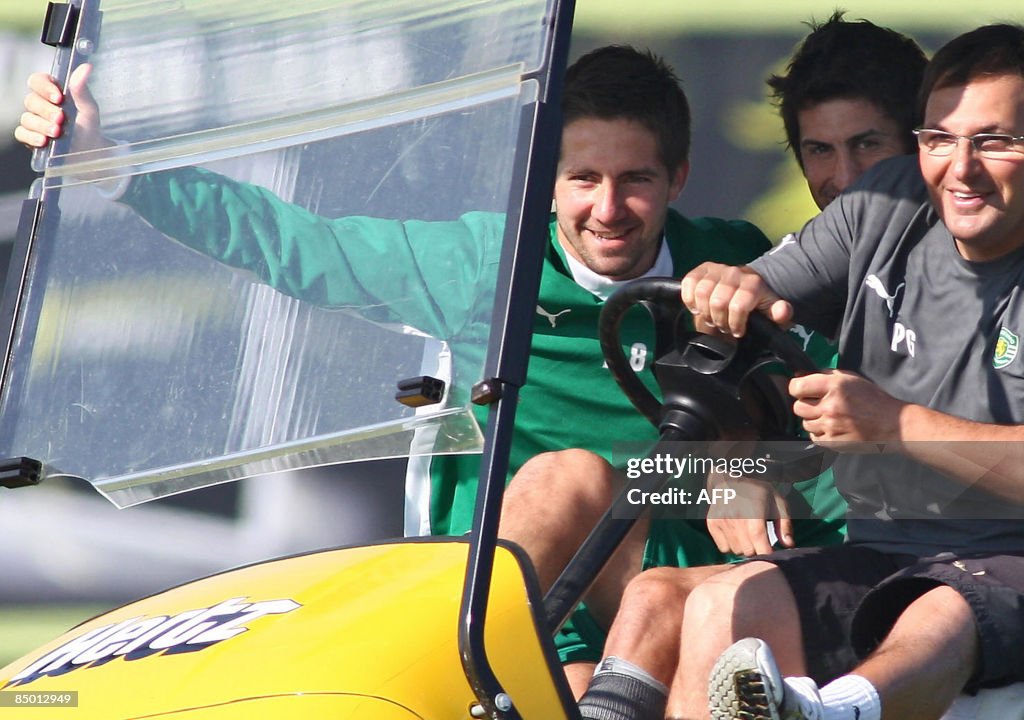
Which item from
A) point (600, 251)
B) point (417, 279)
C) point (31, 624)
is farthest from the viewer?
point (31, 624)

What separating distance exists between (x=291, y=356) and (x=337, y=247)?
141 millimetres

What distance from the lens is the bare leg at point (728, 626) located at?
6.01 feet

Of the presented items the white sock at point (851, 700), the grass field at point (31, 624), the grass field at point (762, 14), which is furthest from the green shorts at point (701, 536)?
the grass field at point (31, 624)

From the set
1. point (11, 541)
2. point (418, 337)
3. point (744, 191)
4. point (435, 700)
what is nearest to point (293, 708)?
point (435, 700)

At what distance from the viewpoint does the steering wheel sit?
206 cm

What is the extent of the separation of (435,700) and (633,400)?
3.06 ft

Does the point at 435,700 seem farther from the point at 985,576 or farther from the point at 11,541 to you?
the point at 11,541

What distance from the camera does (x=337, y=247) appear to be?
68.6 inches

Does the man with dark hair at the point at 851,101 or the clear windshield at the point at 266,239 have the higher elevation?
the man with dark hair at the point at 851,101

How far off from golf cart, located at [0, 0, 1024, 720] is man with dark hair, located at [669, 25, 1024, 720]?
0.17 m

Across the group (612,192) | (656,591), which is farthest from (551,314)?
(656,591)

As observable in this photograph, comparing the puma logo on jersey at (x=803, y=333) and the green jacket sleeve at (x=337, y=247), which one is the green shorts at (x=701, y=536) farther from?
the green jacket sleeve at (x=337, y=247)

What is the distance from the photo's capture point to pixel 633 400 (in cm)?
233

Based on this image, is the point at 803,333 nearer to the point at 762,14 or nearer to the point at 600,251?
the point at 600,251
